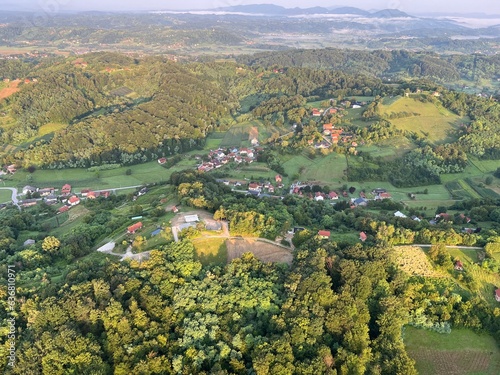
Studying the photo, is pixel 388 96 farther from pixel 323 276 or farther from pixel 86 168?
pixel 323 276

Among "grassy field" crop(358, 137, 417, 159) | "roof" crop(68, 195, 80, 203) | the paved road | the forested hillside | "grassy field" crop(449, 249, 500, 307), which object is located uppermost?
the forested hillside

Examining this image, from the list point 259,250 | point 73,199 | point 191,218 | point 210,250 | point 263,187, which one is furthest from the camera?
point 263,187

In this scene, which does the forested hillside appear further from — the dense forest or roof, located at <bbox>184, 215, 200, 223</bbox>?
the dense forest

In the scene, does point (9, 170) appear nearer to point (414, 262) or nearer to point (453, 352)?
point (414, 262)

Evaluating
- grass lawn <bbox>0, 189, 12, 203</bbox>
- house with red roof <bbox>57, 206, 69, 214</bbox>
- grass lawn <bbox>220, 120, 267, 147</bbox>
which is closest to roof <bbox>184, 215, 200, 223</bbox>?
house with red roof <bbox>57, 206, 69, 214</bbox>

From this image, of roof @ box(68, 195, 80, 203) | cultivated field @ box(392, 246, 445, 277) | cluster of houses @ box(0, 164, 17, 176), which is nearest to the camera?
cultivated field @ box(392, 246, 445, 277)

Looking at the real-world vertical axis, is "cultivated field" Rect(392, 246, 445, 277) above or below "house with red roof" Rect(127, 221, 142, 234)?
above

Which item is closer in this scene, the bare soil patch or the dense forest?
the dense forest

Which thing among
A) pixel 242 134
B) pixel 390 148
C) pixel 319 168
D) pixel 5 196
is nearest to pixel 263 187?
pixel 319 168
